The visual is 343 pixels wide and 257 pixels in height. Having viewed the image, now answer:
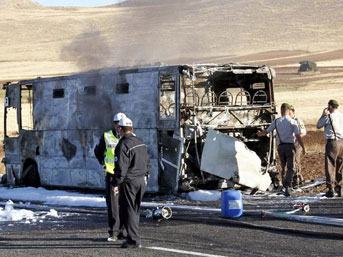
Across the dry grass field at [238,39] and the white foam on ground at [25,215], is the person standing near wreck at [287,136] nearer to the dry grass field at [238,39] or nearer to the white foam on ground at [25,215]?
the white foam on ground at [25,215]

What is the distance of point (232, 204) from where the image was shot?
510 inches

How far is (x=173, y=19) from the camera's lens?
24.1 m

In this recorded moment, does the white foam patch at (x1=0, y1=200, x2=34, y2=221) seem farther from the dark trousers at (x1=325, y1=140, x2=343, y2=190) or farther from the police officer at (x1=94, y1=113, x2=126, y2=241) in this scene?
the dark trousers at (x1=325, y1=140, x2=343, y2=190)

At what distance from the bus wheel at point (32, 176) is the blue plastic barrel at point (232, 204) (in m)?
7.92

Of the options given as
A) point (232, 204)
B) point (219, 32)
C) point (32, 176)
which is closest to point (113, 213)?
point (232, 204)

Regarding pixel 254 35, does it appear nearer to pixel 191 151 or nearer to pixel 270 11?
pixel 270 11

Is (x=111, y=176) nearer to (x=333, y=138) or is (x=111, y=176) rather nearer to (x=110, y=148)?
(x=110, y=148)

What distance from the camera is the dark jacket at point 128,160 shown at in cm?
1064

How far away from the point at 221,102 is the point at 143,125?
1.84 metres

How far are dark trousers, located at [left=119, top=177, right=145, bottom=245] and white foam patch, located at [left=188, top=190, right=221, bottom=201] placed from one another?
5591mm

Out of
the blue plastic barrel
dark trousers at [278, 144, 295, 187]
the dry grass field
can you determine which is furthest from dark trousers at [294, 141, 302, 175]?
the dry grass field

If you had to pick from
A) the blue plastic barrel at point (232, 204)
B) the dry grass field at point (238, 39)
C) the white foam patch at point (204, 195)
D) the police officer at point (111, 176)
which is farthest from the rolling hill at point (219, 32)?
the police officer at point (111, 176)

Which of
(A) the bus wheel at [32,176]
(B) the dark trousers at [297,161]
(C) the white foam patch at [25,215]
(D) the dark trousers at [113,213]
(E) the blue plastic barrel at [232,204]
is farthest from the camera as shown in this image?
(A) the bus wheel at [32,176]

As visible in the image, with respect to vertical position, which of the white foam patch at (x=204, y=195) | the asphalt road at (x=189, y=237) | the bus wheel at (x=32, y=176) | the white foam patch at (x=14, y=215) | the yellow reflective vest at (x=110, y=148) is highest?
the yellow reflective vest at (x=110, y=148)
